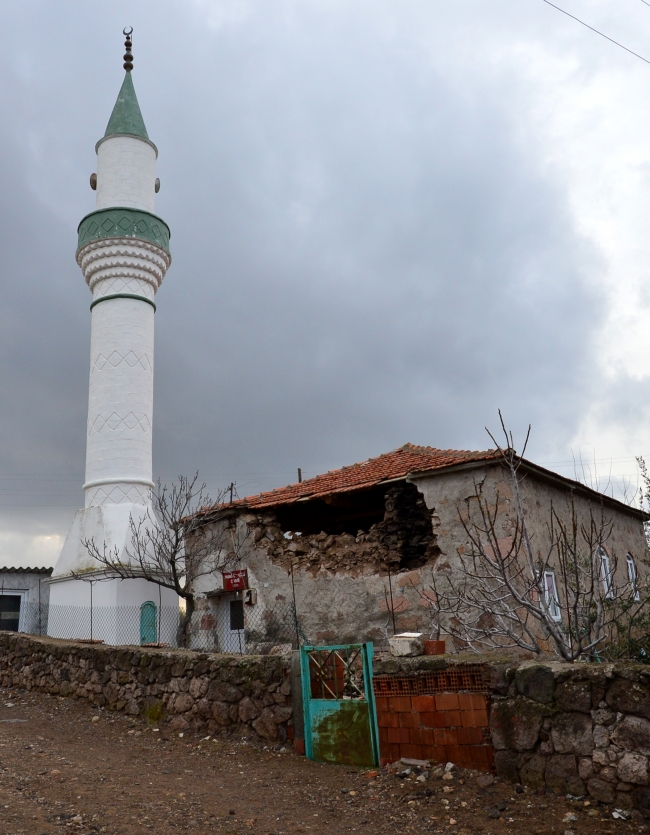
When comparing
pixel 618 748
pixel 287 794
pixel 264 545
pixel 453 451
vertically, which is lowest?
pixel 287 794

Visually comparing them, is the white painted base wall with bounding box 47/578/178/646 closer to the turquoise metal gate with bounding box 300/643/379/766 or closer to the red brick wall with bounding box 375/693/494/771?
the turquoise metal gate with bounding box 300/643/379/766

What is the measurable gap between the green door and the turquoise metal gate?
9884 millimetres

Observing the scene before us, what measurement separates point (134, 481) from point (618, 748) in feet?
46.0

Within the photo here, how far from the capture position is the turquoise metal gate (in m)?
6.57

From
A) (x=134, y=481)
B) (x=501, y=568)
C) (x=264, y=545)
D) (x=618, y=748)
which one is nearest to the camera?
(x=618, y=748)

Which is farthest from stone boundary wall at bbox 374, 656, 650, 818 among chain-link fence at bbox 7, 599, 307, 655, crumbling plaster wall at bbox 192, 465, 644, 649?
chain-link fence at bbox 7, 599, 307, 655

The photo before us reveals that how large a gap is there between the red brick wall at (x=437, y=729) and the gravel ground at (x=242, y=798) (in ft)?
0.54

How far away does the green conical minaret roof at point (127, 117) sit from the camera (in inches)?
786

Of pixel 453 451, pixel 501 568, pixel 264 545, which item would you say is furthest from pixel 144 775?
pixel 453 451

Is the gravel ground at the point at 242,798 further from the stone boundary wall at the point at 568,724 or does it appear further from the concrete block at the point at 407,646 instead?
the concrete block at the point at 407,646

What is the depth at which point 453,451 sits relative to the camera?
49.4 feet

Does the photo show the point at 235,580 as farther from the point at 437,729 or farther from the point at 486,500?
the point at 437,729

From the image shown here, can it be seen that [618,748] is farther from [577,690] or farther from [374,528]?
[374,528]

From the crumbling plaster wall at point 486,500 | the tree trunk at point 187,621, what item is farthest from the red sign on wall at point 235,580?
the crumbling plaster wall at point 486,500
